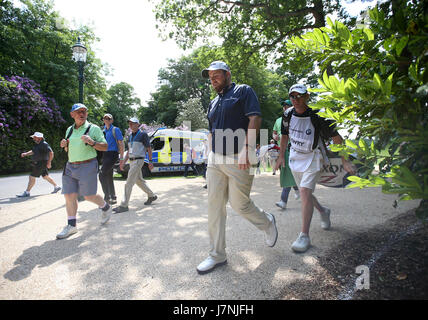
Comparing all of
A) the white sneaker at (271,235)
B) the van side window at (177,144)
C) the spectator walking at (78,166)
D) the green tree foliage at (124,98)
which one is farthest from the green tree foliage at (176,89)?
the white sneaker at (271,235)

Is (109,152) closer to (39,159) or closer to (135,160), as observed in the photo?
(135,160)

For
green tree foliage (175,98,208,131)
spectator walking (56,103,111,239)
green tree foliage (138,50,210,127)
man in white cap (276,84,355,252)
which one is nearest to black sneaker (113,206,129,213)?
spectator walking (56,103,111,239)

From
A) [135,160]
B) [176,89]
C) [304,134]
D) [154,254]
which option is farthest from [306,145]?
[176,89]

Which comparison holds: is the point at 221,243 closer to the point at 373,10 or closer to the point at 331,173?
the point at 331,173

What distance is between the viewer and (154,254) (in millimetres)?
2953

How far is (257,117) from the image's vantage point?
249 centimetres

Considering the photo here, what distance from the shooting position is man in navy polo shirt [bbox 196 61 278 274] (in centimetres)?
252

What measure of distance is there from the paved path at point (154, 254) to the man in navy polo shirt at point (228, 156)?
382mm

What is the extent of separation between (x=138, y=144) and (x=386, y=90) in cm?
496

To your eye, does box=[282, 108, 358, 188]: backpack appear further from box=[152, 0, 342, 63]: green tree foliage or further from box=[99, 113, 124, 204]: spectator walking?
box=[152, 0, 342, 63]: green tree foliage

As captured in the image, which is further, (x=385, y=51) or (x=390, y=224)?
(x=390, y=224)
